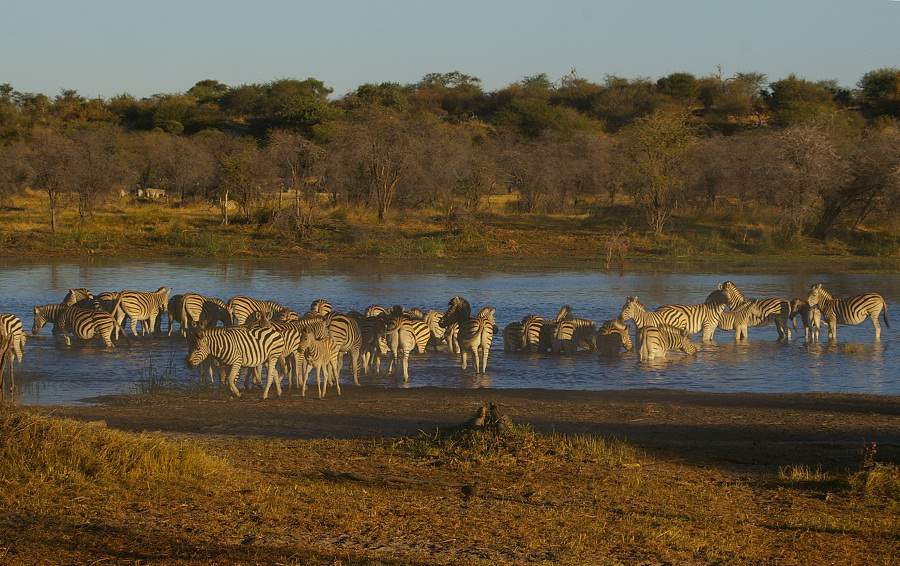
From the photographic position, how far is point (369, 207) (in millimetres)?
43000

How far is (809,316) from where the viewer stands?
20219mm

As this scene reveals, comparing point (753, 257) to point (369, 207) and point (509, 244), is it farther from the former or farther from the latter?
point (369, 207)

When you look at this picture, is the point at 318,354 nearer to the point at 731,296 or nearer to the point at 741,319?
the point at 741,319

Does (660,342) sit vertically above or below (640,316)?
below

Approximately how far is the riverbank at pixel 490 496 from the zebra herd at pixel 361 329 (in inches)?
69.6

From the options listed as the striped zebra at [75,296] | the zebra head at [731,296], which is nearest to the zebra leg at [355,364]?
the striped zebra at [75,296]

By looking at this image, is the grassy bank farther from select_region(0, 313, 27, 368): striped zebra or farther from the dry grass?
the dry grass

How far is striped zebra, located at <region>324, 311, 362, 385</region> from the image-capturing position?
14914 millimetres

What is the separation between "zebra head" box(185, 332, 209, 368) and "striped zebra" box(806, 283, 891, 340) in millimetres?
12154

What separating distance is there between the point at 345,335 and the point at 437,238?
76.1ft

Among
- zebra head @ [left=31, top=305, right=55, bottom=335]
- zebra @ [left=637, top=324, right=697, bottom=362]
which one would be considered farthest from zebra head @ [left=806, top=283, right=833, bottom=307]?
zebra head @ [left=31, top=305, right=55, bottom=335]

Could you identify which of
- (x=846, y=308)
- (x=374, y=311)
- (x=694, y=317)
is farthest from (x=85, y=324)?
(x=846, y=308)

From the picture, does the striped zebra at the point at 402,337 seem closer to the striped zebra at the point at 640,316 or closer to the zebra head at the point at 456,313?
the zebra head at the point at 456,313

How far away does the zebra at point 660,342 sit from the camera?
57.4 feet
